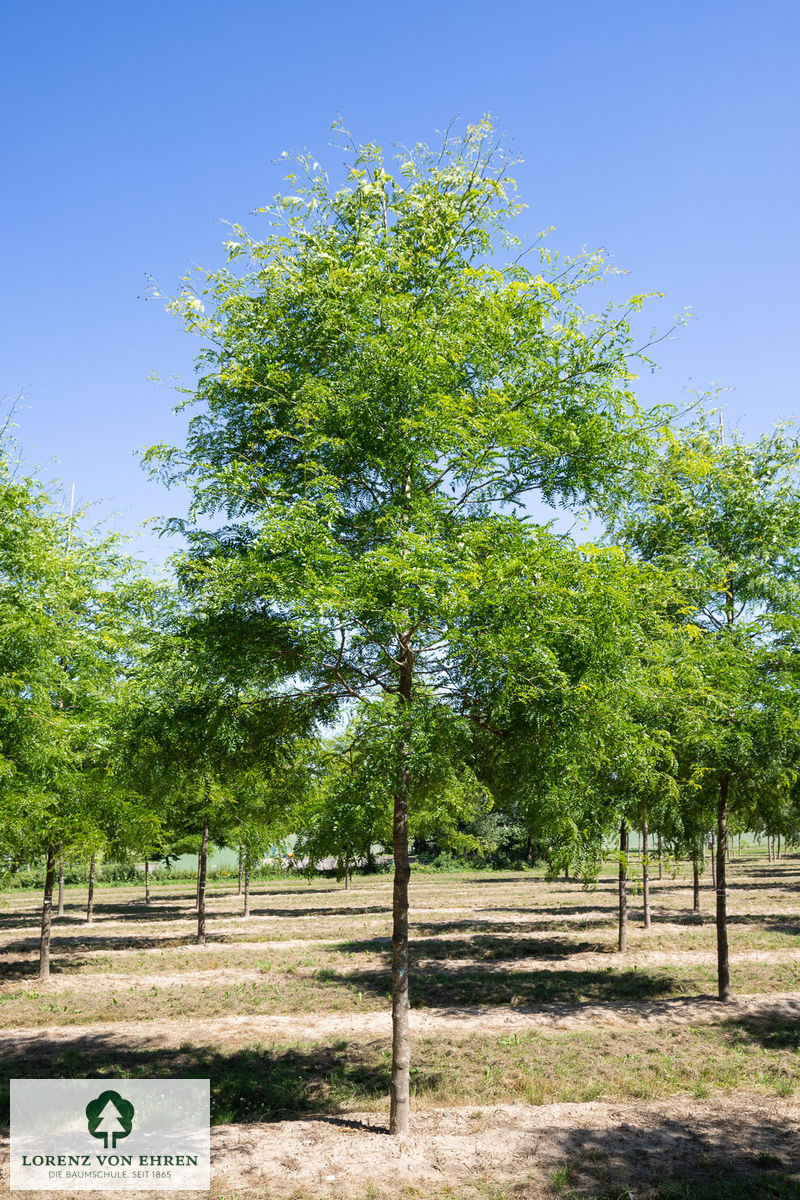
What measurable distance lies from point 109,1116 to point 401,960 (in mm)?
3566

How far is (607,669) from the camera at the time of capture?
7.30 metres

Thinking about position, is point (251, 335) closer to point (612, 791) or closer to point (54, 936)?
point (612, 791)

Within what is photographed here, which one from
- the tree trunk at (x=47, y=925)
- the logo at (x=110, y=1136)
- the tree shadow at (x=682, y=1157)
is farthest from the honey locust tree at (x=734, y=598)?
the tree trunk at (x=47, y=925)

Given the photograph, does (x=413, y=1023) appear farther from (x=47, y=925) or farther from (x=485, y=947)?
(x=47, y=925)

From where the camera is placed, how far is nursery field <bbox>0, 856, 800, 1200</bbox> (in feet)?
23.3

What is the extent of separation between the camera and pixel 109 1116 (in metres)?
8.44

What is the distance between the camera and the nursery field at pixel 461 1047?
710 cm

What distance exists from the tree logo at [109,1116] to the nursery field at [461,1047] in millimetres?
998

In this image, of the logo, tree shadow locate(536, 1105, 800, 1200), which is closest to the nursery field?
tree shadow locate(536, 1105, 800, 1200)

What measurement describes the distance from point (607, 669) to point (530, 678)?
73cm

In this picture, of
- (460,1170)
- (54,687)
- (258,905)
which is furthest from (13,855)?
(258,905)

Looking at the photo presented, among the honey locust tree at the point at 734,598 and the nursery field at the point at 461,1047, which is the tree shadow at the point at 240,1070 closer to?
the nursery field at the point at 461,1047

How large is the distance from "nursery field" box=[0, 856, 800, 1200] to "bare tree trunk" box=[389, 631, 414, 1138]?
328 mm

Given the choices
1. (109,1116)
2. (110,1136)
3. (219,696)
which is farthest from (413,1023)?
(219,696)
